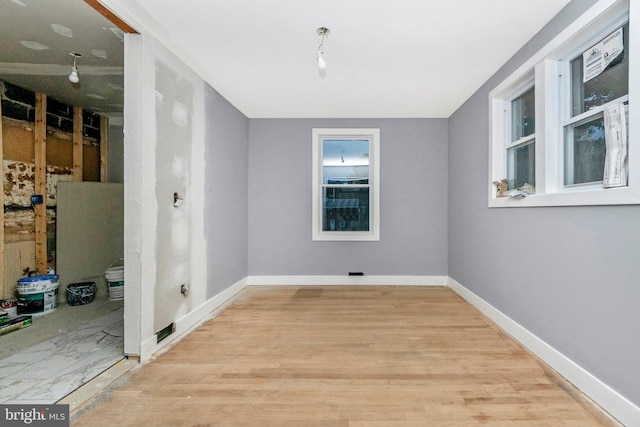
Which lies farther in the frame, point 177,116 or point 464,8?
point 177,116

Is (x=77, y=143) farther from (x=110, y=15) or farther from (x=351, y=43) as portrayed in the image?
(x=351, y=43)

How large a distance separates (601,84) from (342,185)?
119 inches

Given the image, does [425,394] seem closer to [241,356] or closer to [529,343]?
[529,343]

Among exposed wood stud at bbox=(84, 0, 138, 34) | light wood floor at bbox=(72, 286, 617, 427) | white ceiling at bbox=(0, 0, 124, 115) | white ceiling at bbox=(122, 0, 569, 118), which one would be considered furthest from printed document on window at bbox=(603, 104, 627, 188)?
white ceiling at bbox=(0, 0, 124, 115)

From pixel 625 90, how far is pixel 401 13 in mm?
1450

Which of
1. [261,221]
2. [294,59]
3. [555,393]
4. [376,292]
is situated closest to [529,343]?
[555,393]

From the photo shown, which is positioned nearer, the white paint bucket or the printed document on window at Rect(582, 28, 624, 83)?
the printed document on window at Rect(582, 28, 624, 83)

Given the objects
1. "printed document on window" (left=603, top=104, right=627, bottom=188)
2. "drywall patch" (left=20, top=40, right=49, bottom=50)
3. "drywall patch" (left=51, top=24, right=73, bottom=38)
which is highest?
"drywall patch" (left=20, top=40, right=49, bottom=50)

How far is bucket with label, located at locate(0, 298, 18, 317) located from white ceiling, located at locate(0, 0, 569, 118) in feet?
7.77

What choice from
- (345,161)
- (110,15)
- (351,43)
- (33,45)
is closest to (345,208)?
(345,161)

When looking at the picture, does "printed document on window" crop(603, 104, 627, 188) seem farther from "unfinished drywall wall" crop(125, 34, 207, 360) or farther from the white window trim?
"unfinished drywall wall" crop(125, 34, 207, 360)

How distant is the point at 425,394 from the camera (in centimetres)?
176

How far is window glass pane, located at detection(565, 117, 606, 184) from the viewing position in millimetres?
1802

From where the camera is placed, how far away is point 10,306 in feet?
9.48
